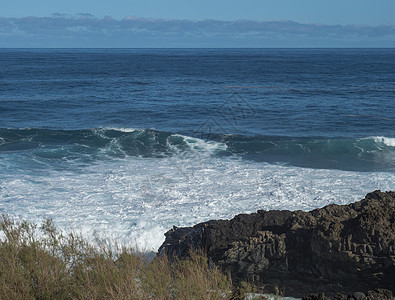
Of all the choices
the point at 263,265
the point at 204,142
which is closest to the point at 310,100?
the point at 204,142

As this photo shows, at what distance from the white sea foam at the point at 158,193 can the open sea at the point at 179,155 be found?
38 mm

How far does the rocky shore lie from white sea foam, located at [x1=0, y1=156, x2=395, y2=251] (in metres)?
2.48

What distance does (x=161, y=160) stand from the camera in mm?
20859

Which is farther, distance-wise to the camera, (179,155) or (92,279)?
(179,155)

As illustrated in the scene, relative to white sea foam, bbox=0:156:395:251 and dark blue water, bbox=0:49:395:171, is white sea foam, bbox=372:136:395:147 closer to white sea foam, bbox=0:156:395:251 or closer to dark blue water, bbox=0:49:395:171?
dark blue water, bbox=0:49:395:171

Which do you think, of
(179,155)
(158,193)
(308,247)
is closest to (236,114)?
(179,155)

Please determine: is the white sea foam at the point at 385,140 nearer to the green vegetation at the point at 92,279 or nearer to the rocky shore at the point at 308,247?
the rocky shore at the point at 308,247

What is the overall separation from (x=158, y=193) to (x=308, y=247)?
25.7 ft

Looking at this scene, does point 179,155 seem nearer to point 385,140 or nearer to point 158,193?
point 158,193

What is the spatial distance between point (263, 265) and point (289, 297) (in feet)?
2.34

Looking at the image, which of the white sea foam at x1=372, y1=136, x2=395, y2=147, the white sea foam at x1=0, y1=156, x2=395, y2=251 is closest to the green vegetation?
the white sea foam at x1=0, y1=156, x2=395, y2=251

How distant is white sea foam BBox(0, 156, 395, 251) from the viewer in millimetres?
12844

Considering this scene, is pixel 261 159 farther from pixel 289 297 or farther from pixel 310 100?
pixel 310 100

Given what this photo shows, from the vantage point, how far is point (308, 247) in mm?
8336
